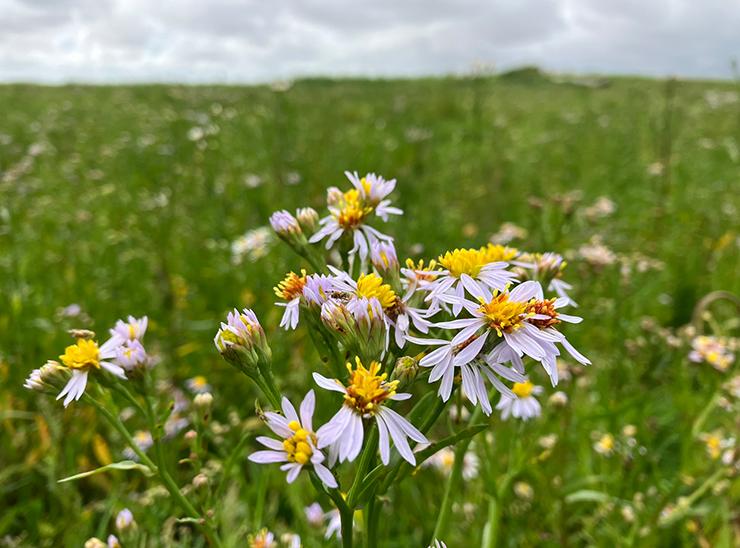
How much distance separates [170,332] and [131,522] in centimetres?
157

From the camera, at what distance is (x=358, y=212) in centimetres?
121

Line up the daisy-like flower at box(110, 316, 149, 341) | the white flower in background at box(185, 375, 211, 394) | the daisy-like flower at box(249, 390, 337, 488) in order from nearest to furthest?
the daisy-like flower at box(249, 390, 337, 488), the daisy-like flower at box(110, 316, 149, 341), the white flower in background at box(185, 375, 211, 394)

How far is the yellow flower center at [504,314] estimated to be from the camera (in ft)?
2.83

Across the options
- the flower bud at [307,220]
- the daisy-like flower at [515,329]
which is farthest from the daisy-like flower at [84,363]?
the daisy-like flower at [515,329]

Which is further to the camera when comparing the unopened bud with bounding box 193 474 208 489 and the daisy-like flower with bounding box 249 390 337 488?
the unopened bud with bounding box 193 474 208 489

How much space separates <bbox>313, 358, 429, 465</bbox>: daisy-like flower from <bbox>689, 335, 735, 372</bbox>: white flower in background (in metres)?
1.76

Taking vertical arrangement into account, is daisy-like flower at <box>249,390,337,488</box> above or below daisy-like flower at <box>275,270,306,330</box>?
below

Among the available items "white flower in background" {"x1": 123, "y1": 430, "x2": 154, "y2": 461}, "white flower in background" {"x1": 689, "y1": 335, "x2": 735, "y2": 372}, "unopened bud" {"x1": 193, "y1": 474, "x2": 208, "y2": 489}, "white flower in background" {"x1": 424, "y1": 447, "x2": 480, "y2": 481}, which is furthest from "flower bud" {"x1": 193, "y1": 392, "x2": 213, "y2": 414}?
"white flower in background" {"x1": 689, "y1": 335, "x2": 735, "y2": 372}

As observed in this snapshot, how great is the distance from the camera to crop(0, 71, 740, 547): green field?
1.89m

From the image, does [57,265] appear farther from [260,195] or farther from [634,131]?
[634,131]

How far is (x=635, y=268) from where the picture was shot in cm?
297

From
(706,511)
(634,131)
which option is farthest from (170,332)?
(634,131)

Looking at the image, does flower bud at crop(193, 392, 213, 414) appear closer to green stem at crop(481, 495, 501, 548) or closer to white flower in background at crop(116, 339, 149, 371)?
white flower in background at crop(116, 339, 149, 371)

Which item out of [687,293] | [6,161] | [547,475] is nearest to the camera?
[547,475]
